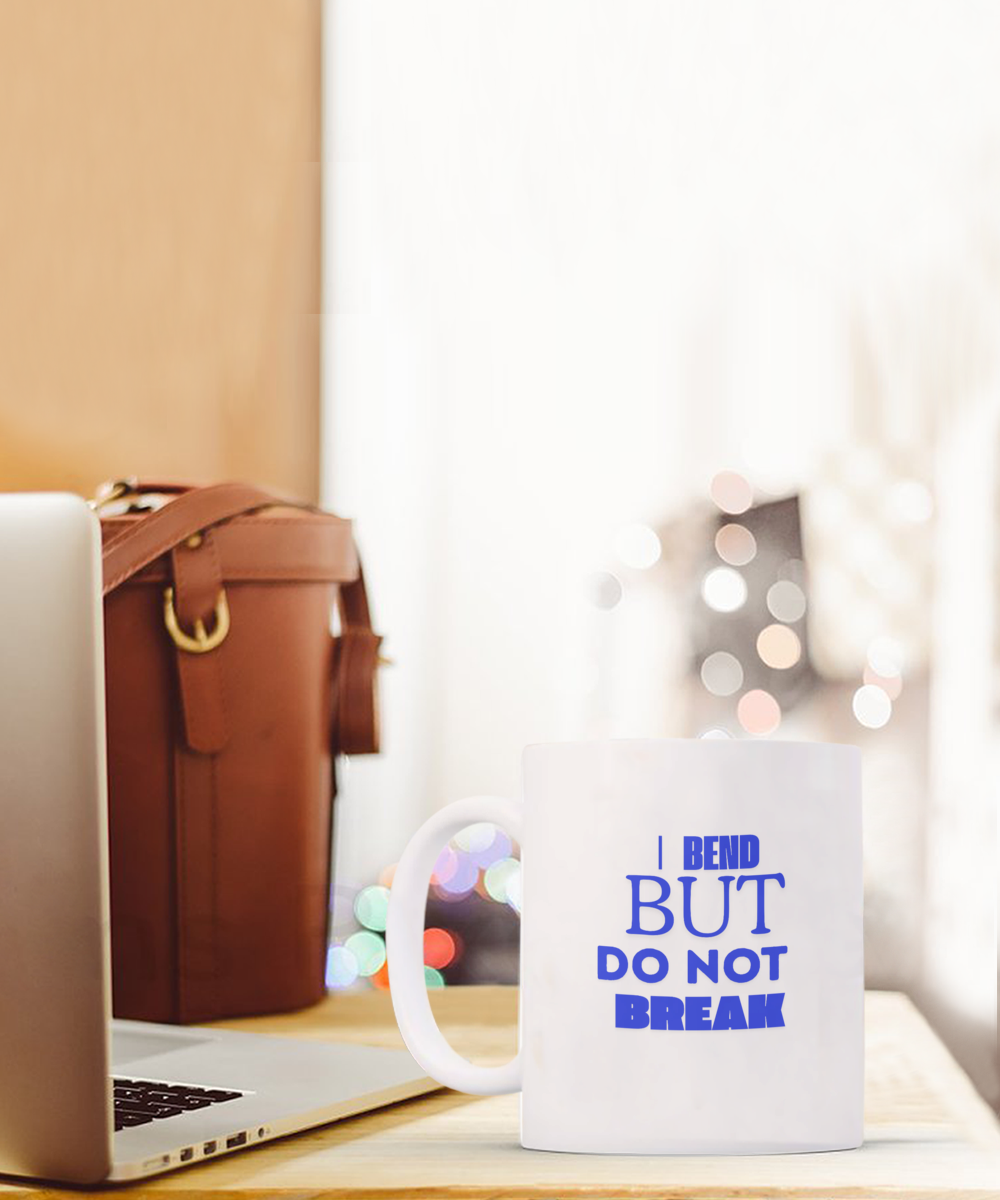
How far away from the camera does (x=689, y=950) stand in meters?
0.49

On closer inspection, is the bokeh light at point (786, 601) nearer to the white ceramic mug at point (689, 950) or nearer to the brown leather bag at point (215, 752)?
the brown leather bag at point (215, 752)

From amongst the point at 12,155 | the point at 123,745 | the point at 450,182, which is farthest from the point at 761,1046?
the point at 450,182

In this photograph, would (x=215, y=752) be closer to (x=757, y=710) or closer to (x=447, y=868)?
(x=447, y=868)

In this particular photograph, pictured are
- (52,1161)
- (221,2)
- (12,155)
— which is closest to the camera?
(52,1161)

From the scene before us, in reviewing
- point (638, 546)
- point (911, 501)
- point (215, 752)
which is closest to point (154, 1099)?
point (215, 752)

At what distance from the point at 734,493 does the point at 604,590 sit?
0.17 meters

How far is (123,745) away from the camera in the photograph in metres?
0.84

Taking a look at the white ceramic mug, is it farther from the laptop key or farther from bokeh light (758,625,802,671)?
bokeh light (758,625,802,671)

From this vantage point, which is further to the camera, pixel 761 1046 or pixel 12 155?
pixel 12 155

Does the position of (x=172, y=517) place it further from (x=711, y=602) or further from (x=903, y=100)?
(x=903, y=100)

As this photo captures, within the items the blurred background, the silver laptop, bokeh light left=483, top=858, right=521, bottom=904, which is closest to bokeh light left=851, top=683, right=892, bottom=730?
the blurred background

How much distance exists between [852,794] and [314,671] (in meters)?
0.46

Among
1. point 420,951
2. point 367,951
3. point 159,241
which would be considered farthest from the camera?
point 367,951

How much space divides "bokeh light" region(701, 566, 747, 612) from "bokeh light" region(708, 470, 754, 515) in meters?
0.07
